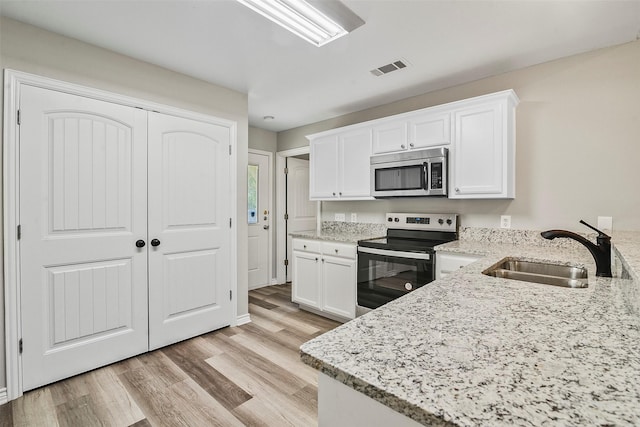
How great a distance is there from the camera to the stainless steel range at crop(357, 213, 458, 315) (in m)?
A: 2.59

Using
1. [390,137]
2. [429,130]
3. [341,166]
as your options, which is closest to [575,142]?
[429,130]

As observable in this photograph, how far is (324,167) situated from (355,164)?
46 cm

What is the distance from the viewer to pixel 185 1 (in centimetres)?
178

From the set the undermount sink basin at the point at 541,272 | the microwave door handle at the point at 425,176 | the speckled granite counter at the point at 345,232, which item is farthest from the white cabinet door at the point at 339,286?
the undermount sink basin at the point at 541,272

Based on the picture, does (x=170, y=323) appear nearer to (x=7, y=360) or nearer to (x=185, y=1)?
(x=7, y=360)

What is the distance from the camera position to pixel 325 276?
3.30 metres

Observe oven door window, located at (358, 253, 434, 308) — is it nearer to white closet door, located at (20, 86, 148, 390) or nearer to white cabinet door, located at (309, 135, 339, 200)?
white cabinet door, located at (309, 135, 339, 200)

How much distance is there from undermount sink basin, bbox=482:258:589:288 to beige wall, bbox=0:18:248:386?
2343 mm

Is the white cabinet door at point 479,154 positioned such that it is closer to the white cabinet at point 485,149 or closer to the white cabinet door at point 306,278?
the white cabinet at point 485,149

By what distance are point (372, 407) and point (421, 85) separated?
9.89ft

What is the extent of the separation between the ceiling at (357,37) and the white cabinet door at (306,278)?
6.00ft

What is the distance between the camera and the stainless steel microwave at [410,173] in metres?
→ 2.71

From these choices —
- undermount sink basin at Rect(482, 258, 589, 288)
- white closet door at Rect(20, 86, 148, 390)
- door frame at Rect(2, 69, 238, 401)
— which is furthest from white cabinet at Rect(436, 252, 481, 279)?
door frame at Rect(2, 69, 238, 401)

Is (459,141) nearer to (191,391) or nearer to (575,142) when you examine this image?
(575,142)
